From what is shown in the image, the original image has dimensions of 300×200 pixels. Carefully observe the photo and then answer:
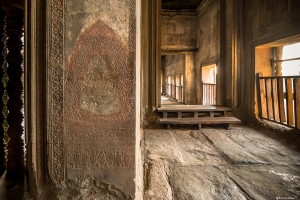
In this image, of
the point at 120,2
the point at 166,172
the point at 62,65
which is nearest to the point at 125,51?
the point at 120,2

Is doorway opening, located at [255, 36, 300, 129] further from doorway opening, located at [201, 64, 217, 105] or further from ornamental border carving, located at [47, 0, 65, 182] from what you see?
ornamental border carving, located at [47, 0, 65, 182]

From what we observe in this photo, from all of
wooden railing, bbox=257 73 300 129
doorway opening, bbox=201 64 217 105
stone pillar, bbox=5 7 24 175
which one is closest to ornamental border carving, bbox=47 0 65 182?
stone pillar, bbox=5 7 24 175

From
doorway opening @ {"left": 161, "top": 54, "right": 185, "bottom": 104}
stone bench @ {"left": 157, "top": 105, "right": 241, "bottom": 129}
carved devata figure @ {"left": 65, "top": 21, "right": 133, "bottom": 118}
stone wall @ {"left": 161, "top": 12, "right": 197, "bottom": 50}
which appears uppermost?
stone wall @ {"left": 161, "top": 12, "right": 197, "bottom": 50}

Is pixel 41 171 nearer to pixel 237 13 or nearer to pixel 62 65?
pixel 62 65

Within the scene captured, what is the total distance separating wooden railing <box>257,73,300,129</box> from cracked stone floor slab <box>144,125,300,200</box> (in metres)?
0.56

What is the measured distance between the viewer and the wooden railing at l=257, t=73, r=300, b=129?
368cm

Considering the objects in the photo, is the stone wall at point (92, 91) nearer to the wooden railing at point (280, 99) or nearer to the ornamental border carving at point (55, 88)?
the ornamental border carving at point (55, 88)

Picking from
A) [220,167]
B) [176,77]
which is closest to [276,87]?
[220,167]

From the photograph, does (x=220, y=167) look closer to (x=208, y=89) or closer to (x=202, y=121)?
(x=202, y=121)

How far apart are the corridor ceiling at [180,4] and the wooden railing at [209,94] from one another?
375cm

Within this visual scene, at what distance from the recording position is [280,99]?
4.10 meters

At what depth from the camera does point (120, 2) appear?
1793mm

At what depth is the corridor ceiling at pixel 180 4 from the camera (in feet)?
27.0

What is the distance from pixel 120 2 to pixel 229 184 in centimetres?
225
